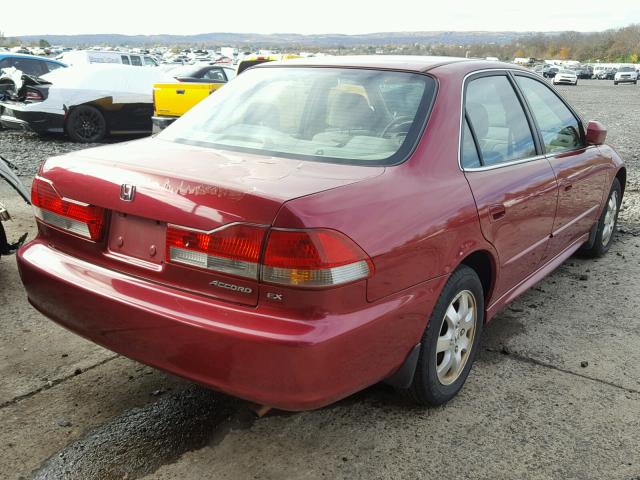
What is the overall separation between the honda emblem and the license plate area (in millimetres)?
70

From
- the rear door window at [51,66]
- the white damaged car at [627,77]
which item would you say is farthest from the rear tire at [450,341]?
the white damaged car at [627,77]

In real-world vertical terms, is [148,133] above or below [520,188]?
below

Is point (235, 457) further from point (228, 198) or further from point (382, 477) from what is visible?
point (228, 198)

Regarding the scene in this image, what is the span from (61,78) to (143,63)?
51.7ft

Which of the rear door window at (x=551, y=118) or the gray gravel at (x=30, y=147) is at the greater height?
the rear door window at (x=551, y=118)

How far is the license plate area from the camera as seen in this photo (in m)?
2.44

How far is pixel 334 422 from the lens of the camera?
2914 mm

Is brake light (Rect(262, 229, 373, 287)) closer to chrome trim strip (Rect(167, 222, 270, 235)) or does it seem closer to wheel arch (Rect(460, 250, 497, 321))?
chrome trim strip (Rect(167, 222, 270, 235))

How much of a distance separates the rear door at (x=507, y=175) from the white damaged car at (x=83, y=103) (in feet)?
30.2

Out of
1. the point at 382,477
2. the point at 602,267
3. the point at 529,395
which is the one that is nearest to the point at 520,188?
the point at 529,395

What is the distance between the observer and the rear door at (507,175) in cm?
308

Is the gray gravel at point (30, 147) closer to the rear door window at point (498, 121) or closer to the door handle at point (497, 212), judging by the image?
the rear door window at point (498, 121)

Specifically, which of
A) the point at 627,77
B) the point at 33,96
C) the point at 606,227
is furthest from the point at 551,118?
the point at 627,77

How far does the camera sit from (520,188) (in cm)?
336
